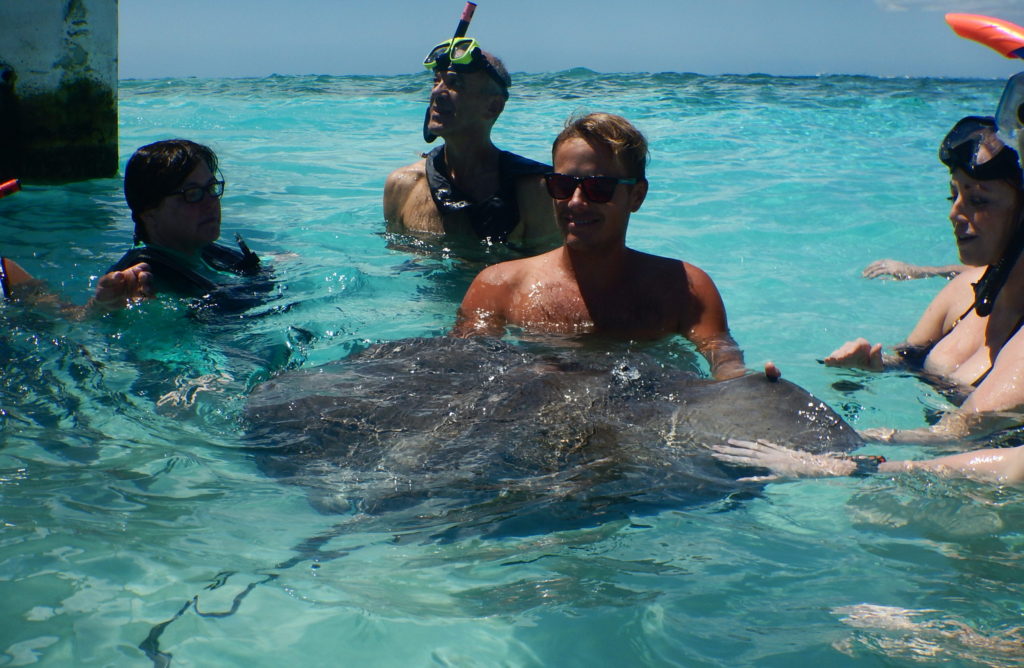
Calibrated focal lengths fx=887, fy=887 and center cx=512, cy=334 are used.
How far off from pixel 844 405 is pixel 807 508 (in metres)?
1.41

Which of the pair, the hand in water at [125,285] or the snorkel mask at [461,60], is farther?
the snorkel mask at [461,60]

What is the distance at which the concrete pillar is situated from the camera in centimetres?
881

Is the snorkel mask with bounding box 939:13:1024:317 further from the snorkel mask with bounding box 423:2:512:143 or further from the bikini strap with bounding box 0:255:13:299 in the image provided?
the bikini strap with bounding box 0:255:13:299

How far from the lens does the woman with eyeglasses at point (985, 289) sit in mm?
3514

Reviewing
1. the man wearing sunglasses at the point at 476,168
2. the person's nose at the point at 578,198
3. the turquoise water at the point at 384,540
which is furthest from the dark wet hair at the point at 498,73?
the person's nose at the point at 578,198

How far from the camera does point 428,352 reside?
3.90 meters

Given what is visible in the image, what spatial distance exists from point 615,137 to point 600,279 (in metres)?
0.69

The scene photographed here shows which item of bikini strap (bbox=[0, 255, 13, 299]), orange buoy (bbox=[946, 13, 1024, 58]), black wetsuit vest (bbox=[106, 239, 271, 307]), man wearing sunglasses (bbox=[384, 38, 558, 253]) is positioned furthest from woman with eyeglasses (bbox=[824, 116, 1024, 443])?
bikini strap (bbox=[0, 255, 13, 299])

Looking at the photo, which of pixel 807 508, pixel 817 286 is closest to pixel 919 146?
pixel 817 286

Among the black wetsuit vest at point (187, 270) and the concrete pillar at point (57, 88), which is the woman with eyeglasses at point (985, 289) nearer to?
the black wetsuit vest at point (187, 270)

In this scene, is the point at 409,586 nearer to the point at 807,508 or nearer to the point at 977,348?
the point at 807,508

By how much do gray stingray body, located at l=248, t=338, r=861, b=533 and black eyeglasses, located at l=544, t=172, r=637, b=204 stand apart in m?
0.84

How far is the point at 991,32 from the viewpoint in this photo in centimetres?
262

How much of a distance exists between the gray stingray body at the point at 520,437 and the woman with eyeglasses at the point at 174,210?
4.67 feet
